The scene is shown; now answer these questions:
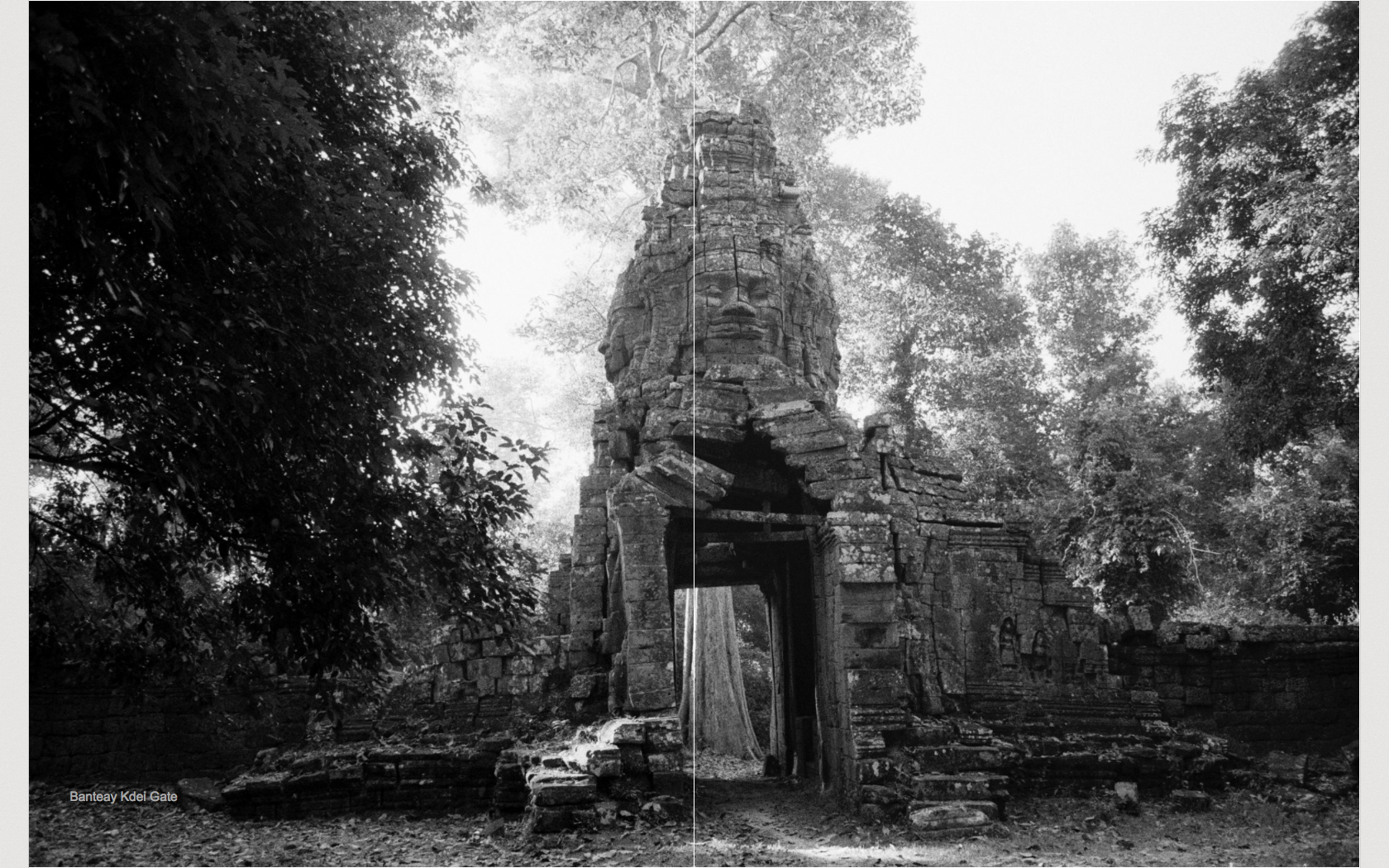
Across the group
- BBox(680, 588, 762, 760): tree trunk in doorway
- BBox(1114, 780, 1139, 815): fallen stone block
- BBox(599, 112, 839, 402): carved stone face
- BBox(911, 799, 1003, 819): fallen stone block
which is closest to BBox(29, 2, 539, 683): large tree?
BBox(911, 799, 1003, 819): fallen stone block

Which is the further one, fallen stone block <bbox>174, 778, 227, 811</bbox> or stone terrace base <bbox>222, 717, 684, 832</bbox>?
fallen stone block <bbox>174, 778, 227, 811</bbox>

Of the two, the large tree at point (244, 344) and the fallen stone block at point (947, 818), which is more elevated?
the large tree at point (244, 344)

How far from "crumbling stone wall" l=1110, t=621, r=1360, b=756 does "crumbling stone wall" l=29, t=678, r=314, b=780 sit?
26.3 ft

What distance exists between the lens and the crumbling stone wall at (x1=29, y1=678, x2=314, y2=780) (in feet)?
30.8

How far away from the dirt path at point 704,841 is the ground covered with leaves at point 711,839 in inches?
0.5

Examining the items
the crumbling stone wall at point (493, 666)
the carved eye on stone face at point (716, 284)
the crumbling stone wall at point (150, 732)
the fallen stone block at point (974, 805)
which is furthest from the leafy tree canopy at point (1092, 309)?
the crumbling stone wall at point (150, 732)

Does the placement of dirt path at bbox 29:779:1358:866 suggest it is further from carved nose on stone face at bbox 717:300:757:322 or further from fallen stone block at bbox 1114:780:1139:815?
carved nose on stone face at bbox 717:300:757:322

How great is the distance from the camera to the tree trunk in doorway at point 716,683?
17.4 m

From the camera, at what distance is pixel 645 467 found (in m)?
9.73

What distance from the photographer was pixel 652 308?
12.6m

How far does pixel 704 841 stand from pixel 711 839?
13 cm

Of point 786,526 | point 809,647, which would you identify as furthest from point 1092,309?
point 809,647

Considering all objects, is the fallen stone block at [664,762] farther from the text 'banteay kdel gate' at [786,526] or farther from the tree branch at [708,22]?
the tree branch at [708,22]

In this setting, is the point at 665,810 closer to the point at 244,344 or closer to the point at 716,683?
the point at 244,344
